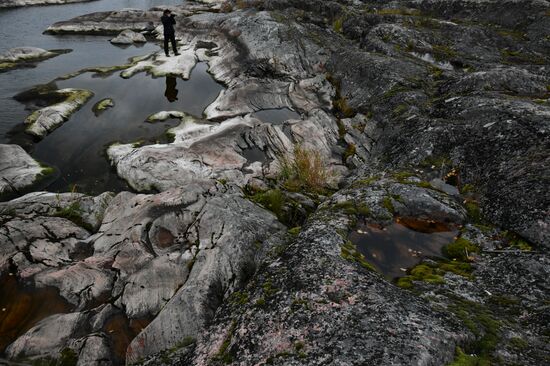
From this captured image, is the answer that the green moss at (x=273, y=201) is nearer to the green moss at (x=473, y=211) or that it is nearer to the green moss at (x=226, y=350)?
the green moss at (x=226, y=350)

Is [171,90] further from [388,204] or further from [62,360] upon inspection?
[62,360]

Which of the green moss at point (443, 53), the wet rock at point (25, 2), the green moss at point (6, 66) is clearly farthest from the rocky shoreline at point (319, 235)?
the wet rock at point (25, 2)

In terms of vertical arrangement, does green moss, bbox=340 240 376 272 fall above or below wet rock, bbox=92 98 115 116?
above

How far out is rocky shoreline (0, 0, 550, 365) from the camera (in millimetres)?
6145

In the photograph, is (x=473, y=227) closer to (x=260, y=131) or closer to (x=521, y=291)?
(x=521, y=291)

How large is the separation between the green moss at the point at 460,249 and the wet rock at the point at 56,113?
21.9 meters

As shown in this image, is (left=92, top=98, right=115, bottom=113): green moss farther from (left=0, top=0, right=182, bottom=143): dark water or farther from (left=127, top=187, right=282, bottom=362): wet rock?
(left=127, top=187, right=282, bottom=362): wet rock

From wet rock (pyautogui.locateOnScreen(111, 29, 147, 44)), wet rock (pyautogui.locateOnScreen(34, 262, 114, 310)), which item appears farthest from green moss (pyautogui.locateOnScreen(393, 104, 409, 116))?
wet rock (pyautogui.locateOnScreen(111, 29, 147, 44))

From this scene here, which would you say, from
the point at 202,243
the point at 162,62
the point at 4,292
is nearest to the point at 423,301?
the point at 202,243

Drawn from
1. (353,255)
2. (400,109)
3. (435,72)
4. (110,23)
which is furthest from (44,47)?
(353,255)

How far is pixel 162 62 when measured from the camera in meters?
29.9

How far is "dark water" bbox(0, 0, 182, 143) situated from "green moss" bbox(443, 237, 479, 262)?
75.4ft

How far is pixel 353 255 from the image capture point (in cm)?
784

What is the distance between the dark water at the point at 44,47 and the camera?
77.0ft
